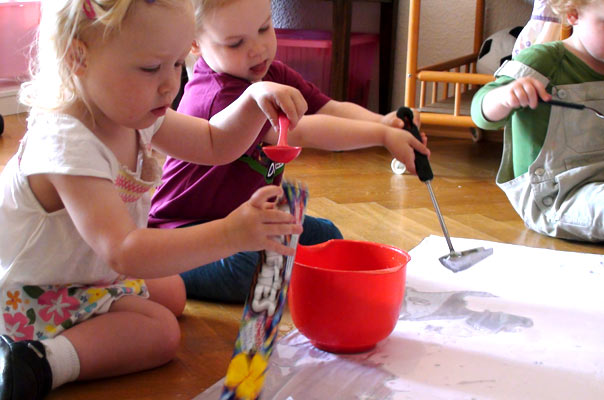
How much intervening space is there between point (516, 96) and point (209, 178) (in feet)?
1.90

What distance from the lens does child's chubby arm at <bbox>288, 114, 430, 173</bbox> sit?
0.87m

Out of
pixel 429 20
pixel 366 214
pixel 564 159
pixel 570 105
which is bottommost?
pixel 366 214

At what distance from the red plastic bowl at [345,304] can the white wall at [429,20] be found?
1538 mm

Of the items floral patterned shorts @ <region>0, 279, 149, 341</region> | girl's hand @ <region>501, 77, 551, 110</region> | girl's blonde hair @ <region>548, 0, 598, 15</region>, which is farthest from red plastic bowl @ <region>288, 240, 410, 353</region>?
girl's blonde hair @ <region>548, 0, 598, 15</region>

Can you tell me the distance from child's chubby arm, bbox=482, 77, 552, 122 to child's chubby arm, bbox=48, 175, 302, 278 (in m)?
0.77

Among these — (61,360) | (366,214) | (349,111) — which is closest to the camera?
(61,360)

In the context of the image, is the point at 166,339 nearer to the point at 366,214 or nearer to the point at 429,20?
the point at 366,214

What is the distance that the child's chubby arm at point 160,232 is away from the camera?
25.1 inches

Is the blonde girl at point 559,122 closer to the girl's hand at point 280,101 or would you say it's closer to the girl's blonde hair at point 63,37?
the girl's hand at point 280,101

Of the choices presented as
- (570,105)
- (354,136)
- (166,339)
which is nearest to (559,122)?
(570,105)

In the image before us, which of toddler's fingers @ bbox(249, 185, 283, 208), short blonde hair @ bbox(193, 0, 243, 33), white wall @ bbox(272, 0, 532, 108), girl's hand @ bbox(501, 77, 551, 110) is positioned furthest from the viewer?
white wall @ bbox(272, 0, 532, 108)

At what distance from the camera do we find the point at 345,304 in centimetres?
78

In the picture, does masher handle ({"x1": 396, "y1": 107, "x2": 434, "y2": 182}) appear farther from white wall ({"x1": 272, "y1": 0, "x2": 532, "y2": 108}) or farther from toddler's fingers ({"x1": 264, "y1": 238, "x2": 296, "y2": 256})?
white wall ({"x1": 272, "y1": 0, "x2": 532, "y2": 108})

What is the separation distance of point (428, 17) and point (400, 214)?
3.45 ft
